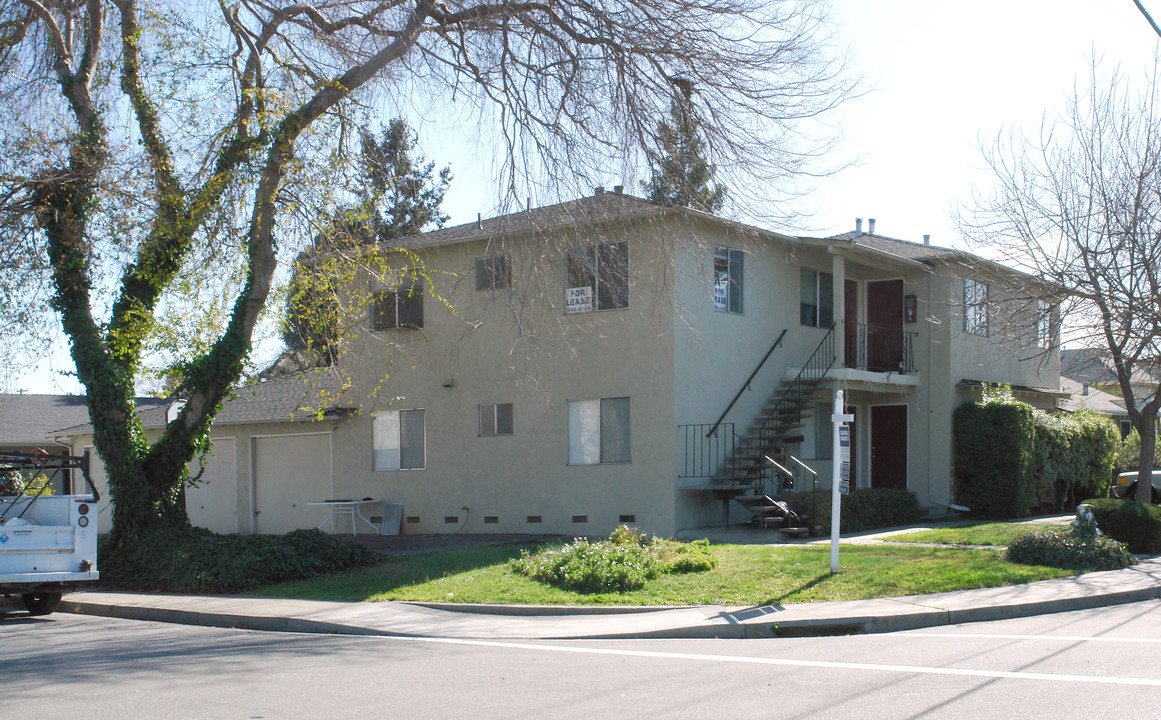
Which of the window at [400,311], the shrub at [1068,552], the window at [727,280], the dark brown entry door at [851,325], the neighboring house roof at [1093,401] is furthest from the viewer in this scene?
the neighboring house roof at [1093,401]

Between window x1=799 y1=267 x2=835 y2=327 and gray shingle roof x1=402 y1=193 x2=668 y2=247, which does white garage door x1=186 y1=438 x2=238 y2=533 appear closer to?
gray shingle roof x1=402 y1=193 x2=668 y2=247

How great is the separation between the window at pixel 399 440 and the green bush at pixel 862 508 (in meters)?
8.28

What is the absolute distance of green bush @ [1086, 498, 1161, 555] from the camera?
15.5m

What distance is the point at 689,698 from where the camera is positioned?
285 inches

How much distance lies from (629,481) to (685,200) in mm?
6724

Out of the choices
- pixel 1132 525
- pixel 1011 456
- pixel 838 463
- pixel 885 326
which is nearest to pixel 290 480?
pixel 885 326

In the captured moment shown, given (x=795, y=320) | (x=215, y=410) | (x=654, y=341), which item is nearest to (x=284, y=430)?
(x=215, y=410)

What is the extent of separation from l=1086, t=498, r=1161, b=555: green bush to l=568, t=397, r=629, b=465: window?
8.00m

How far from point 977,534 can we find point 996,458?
4.80m

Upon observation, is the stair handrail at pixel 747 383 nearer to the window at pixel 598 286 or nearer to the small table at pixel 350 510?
the window at pixel 598 286

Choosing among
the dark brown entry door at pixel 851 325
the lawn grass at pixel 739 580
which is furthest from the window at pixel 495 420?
the dark brown entry door at pixel 851 325

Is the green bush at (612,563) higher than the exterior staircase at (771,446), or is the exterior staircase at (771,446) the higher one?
the exterior staircase at (771,446)

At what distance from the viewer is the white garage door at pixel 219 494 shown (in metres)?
26.1

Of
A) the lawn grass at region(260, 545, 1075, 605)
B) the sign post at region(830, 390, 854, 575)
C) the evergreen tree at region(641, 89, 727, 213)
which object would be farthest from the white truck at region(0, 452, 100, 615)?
the sign post at region(830, 390, 854, 575)
